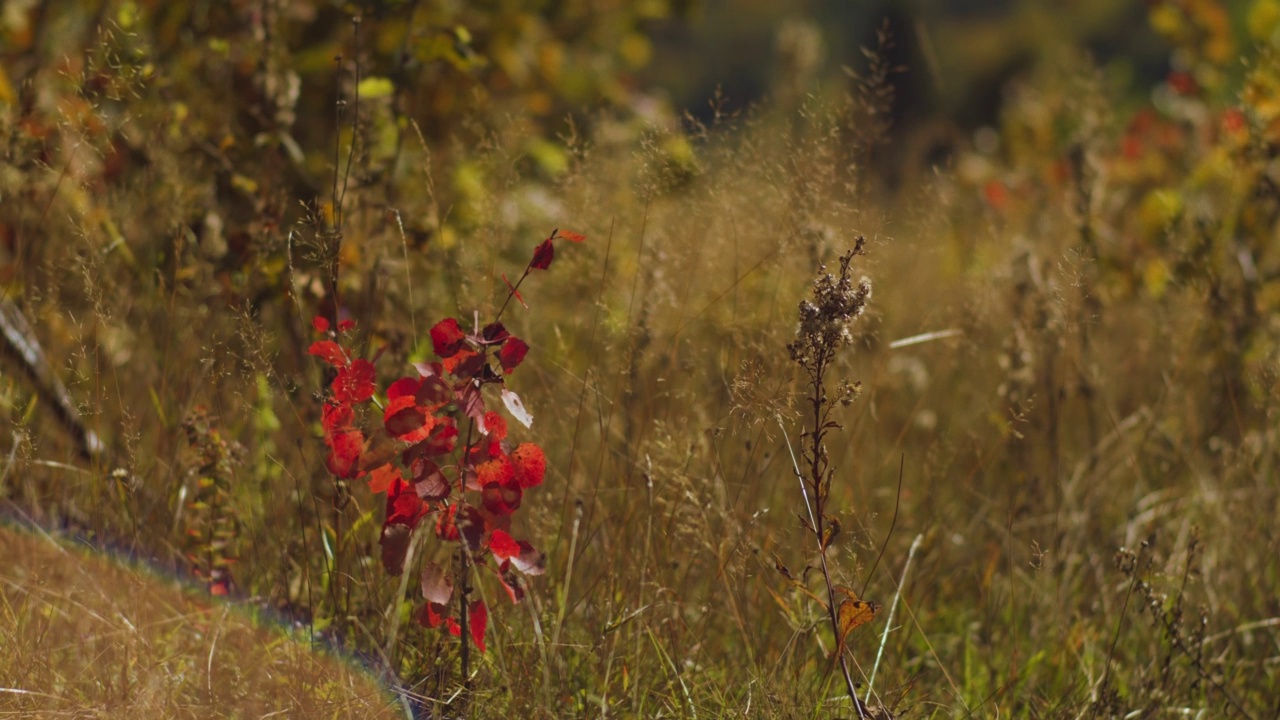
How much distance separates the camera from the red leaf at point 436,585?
53.2 inches

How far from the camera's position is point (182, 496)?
5.65ft

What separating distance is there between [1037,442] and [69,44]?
8.14 ft

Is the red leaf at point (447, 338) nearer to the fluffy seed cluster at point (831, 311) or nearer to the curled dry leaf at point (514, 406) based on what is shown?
the curled dry leaf at point (514, 406)

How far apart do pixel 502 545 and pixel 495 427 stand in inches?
6.1

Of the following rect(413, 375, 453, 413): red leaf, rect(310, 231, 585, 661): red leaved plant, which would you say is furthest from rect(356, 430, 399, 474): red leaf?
rect(413, 375, 453, 413): red leaf

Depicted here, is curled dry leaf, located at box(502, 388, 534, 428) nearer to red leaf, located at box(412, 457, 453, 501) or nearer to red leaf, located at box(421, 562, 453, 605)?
red leaf, located at box(412, 457, 453, 501)

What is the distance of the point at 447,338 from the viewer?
1333 mm

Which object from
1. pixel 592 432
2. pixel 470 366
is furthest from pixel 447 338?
pixel 592 432

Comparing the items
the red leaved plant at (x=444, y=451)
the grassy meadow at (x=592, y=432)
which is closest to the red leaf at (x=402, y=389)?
the red leaved plant at (x=444, y=451)

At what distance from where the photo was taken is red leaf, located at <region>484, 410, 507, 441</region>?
52.7 inches

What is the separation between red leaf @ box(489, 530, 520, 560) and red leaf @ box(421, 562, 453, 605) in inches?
2.8

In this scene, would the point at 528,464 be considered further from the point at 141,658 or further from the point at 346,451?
the point at 141,658

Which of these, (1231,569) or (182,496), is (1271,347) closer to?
(1231,569)

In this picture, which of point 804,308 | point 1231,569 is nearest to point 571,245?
point 804,308
